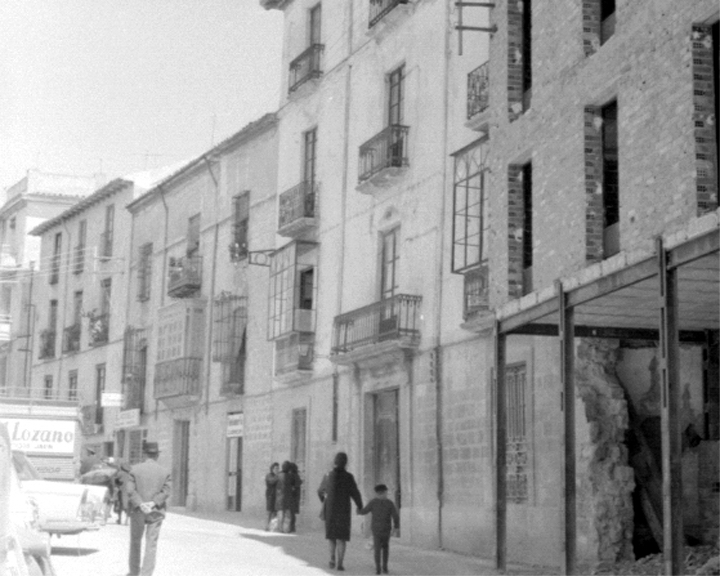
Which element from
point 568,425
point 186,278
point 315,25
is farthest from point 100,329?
point 568,425

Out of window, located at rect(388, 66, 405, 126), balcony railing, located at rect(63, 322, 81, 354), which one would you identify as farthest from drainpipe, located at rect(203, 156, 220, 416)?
balcony railing, located at rect(63, 322, 81, 354)

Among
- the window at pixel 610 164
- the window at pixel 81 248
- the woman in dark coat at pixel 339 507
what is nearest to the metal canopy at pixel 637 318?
the window at pixel 610 164

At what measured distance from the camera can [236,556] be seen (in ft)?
65.4

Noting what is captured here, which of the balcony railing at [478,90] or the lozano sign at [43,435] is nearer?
the balcony railing at [478,90]

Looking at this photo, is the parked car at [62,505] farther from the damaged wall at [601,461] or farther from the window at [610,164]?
the window at [610,164]

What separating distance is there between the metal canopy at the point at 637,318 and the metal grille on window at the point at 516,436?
2.61 m

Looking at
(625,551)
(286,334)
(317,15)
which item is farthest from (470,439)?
(317,15)

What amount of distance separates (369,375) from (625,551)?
869 cm

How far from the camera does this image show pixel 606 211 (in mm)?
16719

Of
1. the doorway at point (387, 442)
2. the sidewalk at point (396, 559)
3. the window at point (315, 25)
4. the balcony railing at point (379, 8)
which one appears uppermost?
the window at point (315, 25)

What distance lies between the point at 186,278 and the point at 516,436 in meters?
16.8

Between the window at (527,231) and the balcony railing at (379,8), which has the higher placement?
the balcony railing at (379,8)

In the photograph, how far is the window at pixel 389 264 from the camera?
25656mm

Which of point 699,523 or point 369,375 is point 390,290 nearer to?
point 369,375
